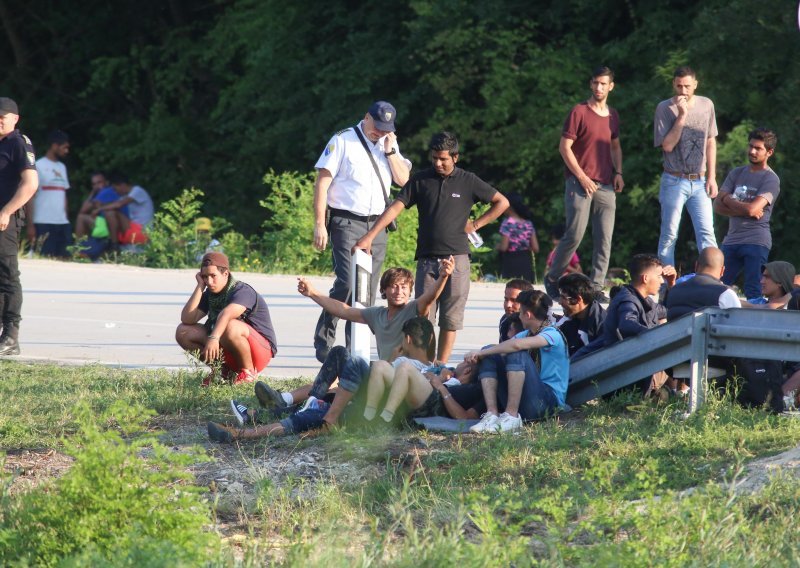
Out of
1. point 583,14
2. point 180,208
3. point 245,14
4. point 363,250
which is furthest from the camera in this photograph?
point 245,14

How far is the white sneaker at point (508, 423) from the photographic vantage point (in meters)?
8.20

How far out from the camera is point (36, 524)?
615 cm

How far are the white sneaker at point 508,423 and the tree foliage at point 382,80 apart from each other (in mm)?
11434

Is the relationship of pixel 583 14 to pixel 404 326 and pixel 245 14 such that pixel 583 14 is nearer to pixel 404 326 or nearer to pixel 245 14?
pixel 245 14

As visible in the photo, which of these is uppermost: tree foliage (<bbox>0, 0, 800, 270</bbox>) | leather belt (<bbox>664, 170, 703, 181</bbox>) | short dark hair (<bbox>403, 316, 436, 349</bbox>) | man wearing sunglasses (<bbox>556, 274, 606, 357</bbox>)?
tree foliage (<bbox>0, 0, 800, 270</bbox>)

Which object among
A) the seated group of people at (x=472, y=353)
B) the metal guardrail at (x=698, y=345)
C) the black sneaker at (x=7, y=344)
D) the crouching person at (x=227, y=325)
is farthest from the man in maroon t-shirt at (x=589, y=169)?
the black sneaker at (x=7, y=344)

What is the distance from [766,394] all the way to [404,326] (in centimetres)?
222

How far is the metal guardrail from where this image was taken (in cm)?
784

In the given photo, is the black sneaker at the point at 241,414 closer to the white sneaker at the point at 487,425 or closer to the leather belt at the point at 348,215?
the white sneaker at the point at 487,425

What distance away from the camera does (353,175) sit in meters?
9.95

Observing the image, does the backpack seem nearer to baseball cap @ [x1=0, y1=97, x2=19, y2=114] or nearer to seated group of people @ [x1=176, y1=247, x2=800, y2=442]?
seated group of people @ [x1=176, y1=247, x2=800, y2=442]

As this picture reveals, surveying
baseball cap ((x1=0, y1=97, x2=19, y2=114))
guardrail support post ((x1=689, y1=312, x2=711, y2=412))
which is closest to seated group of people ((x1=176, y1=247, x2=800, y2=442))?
guardrail support post ((x1=689, y1=312, x2=711, y2=412))

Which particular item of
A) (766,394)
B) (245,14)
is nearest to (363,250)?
(766,394)

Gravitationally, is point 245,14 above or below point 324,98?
above
